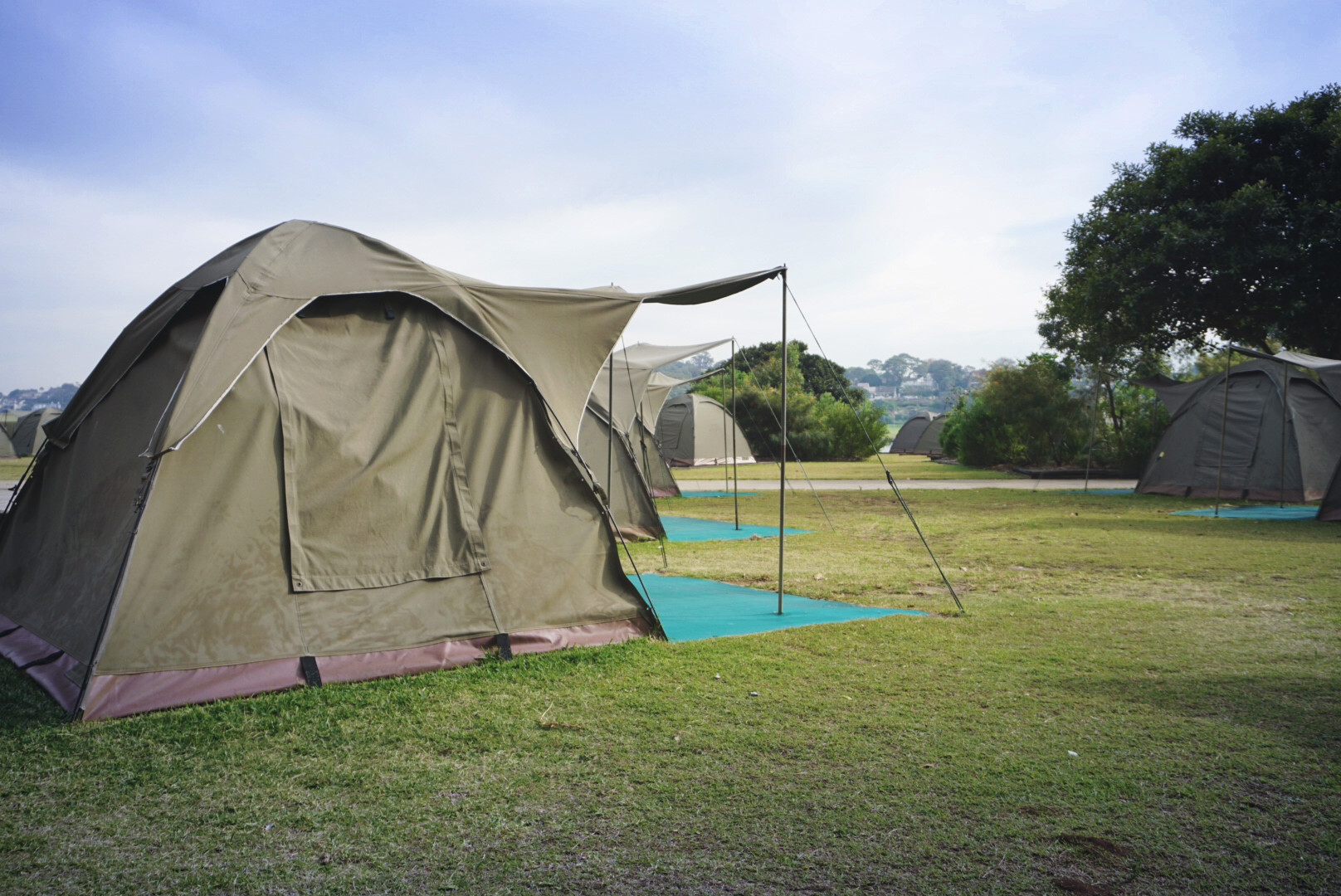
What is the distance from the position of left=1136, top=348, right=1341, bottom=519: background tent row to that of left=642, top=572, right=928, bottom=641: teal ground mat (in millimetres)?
11195

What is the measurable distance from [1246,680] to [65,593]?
640 centimetres

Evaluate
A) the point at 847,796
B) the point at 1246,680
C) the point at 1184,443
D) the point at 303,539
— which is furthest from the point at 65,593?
the point at 1184,443

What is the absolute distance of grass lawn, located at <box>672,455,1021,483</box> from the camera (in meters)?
24.3

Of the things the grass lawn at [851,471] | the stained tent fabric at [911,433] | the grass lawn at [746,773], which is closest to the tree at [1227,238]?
the grass lawn at [851,471]

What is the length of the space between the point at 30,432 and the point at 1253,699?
40121 mm

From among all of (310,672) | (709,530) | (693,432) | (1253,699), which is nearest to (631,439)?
(709,530)

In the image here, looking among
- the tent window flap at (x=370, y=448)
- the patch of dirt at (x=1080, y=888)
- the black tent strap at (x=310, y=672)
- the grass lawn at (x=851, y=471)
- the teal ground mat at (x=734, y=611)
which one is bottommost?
the patch of dirt at (x=1080, y=888)

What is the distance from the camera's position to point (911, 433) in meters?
41.4

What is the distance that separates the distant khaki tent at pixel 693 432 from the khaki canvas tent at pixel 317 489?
2414 centimetres

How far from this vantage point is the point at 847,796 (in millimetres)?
3270

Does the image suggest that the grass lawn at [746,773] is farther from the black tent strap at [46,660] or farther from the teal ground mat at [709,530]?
the teal ground mat at [709,530]

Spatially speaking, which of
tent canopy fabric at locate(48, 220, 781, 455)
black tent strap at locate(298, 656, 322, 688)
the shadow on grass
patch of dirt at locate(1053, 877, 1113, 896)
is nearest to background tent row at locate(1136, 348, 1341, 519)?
the shadow on grass

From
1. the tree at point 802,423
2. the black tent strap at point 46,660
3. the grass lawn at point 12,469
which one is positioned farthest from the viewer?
the tree at point 802,423

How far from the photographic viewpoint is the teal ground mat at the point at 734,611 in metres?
6.12
